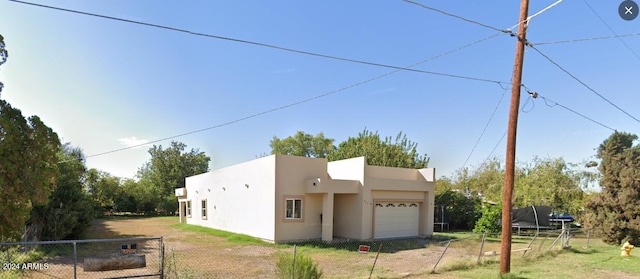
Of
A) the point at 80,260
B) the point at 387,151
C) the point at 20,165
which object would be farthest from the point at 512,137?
the point at 387,151

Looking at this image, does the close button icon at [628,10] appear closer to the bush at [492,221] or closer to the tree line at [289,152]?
the tree line at [289,152]

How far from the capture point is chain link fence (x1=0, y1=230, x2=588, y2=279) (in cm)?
742

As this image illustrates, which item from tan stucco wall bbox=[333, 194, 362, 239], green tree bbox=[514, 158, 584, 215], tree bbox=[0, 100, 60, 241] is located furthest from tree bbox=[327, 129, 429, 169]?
tree bbox=[0, 100, 60, 241]

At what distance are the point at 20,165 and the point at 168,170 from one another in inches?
1823

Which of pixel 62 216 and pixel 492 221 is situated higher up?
pixel 62 216

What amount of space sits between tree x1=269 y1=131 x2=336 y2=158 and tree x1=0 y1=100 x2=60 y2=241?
46.5m

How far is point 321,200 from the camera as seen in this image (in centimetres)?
1728

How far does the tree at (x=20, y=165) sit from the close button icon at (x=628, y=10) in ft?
45.6

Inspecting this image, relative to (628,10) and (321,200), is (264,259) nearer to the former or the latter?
(321,200)

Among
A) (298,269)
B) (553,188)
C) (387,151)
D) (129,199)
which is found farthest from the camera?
(129,199)

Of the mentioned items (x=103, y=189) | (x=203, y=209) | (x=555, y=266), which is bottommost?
(x=103, y=189)

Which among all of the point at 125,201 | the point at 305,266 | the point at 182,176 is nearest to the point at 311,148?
the point at 182,176

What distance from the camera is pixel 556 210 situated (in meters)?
27.9

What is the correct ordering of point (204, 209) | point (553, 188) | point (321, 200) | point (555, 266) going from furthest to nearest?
point (553, 188), point (204, 209), point (321, 200), point (555, 266)
